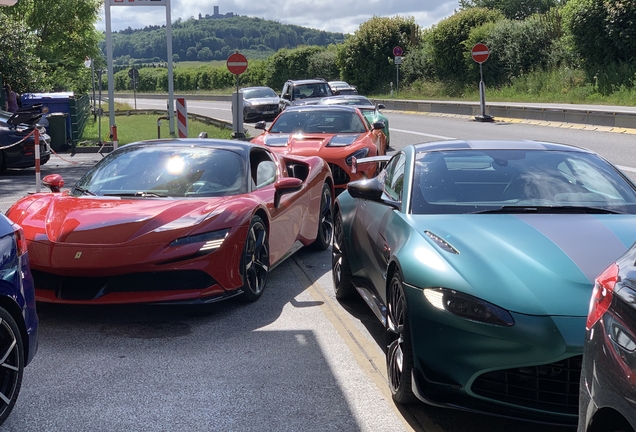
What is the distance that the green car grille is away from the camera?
3637 millimetres

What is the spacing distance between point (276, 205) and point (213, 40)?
17972 cm

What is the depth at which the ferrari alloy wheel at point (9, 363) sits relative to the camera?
3.96 m

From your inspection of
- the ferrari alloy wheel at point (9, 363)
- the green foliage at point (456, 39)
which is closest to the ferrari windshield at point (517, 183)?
the ferrari alloy wheel at point (9, 363)

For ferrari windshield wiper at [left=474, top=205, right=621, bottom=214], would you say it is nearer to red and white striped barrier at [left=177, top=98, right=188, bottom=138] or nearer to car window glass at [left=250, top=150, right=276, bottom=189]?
car window glass at [left=250, top=150, right=276, bottom=189]

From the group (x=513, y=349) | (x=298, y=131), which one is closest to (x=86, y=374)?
(x=513, y=349)

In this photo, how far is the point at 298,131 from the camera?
13.2 meters

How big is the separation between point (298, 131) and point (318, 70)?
57.6 metres

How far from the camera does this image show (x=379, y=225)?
543 cm

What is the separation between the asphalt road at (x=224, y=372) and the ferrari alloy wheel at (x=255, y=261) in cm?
13

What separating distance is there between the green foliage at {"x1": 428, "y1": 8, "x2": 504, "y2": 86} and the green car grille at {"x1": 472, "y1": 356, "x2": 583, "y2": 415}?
45556mm

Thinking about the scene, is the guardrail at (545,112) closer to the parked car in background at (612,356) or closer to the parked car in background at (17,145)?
the parked car in background at (17,145)

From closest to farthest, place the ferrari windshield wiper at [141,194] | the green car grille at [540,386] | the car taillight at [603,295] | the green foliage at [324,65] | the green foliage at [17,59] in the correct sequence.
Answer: the car taillight at [603,295] < the green car grille at [540,386] < the ferrari windshield wiper at [141,194] < the green foliage at [17,59] < the green foliage at [324,65]

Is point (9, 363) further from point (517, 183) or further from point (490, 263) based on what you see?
point (517, 183)

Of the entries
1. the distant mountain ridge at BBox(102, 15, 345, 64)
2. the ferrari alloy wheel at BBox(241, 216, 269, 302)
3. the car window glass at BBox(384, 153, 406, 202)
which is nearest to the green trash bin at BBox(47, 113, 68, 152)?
the ferrari alloy wheel at BBox(241, 216, 269, 302)
